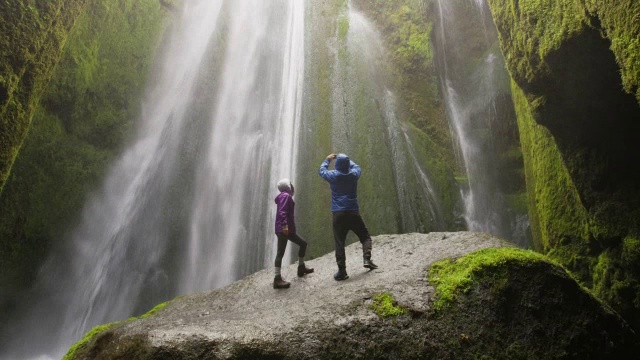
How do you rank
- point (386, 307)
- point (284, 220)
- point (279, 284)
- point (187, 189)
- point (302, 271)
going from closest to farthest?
1. point (386, 307)
2. point (284, 220)
3. point (279, 284)
4. point (302, 271)
5. point (187, 189)

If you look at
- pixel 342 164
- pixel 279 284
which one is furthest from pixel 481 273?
pixel 279 284

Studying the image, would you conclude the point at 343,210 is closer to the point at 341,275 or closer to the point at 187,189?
the point at 341,275

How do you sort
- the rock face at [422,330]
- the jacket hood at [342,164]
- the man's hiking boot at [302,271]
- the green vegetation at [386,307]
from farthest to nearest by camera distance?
the man's hiking boot at [302,271] < the jacket hood at [342,164] < the green vegetation at [386,307] < the rock face at [422,330]

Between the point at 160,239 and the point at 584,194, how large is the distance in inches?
451

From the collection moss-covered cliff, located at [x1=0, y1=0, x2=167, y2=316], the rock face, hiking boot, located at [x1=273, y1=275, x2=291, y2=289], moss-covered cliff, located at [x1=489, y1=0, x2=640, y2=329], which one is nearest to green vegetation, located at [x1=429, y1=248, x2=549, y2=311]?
the rock face

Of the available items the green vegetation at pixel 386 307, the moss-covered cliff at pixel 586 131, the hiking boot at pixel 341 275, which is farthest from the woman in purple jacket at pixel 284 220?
the moss-covered cliff at pixel 586 131

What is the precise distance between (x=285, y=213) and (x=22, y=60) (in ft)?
13.1

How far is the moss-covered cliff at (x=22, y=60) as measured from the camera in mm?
5062

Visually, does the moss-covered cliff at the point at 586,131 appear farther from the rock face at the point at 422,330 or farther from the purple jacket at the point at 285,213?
the purple jacket at the point at 285,213

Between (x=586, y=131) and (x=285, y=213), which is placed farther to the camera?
(x=586, y=131)

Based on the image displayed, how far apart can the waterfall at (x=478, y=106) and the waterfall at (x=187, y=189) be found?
5693 millimetres

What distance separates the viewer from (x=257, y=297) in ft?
19.7

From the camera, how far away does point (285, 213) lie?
5734 mm

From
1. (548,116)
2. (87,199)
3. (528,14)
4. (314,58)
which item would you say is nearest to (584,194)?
(548,116)
